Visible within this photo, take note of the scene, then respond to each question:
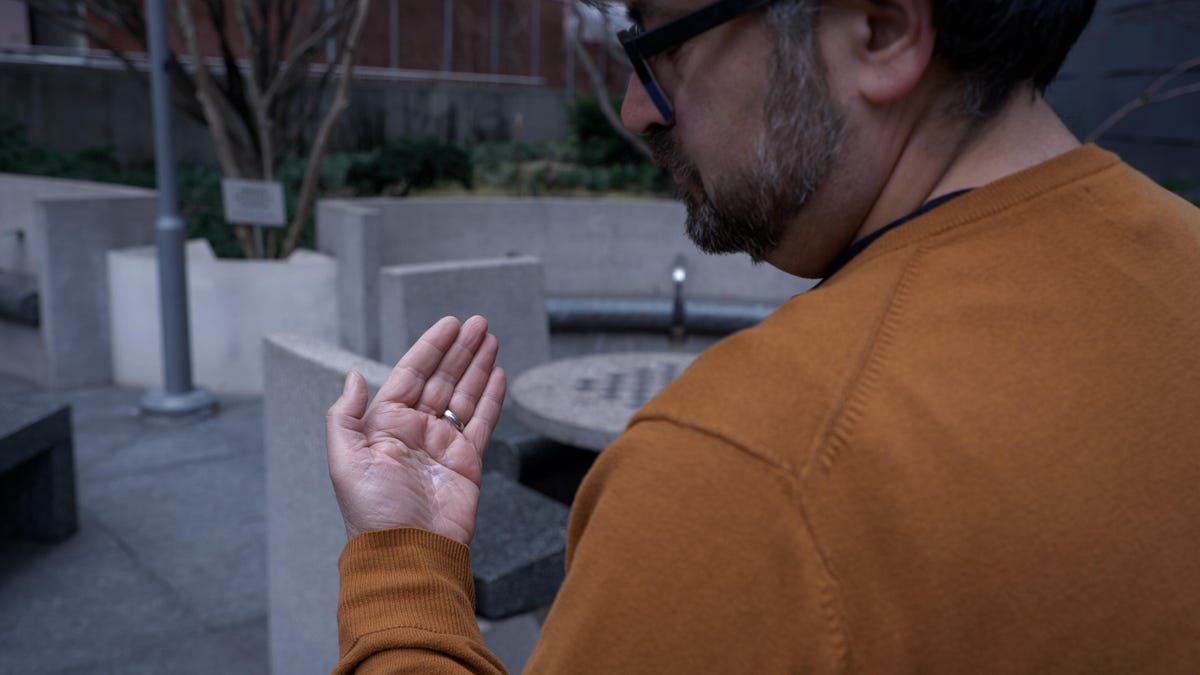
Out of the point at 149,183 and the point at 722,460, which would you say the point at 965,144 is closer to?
the point at 722,460

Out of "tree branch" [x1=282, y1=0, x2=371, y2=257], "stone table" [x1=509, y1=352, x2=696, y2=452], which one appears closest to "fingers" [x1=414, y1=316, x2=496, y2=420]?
"stone table" [x1=509, y1=352, x2=696, y2=452]

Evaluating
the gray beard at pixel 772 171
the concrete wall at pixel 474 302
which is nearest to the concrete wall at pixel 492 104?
the gray beard at pixel 772 171

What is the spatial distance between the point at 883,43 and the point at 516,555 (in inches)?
84.5

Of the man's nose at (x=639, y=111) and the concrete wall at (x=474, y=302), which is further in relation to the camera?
the concrete wall at (x=474, y=302)

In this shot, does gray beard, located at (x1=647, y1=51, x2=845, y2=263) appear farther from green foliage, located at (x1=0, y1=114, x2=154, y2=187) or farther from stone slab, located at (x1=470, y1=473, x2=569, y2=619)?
green foliage, located at (x1=0, y1=114, x2=154, y2=187)

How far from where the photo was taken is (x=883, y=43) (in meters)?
0.92

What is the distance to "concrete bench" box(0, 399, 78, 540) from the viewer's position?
468 centimetres

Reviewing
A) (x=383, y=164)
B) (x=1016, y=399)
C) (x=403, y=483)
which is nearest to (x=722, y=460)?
(x=1016, y=399)

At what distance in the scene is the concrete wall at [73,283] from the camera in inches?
295

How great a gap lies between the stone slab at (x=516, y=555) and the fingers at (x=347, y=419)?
1.20 metres

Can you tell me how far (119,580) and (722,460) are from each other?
4.39m

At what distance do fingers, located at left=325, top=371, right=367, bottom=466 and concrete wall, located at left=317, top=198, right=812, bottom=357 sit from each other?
737 centimetres

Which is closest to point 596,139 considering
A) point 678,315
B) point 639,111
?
point 678,315

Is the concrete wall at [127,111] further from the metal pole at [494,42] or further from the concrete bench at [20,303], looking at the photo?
the concrete bench at [20,303]
